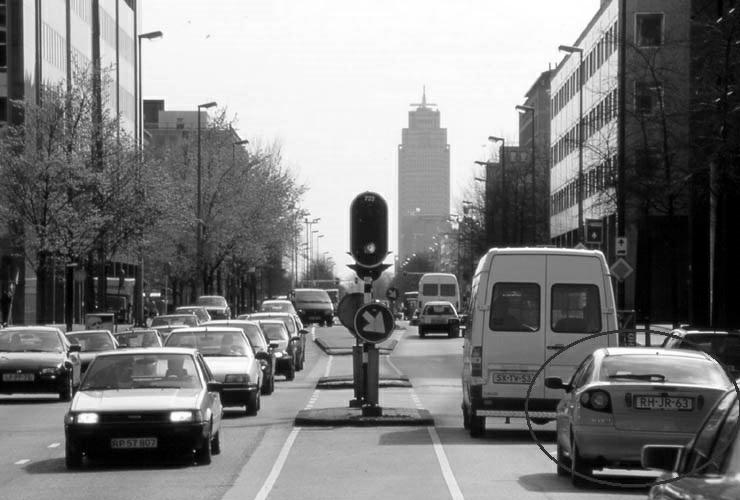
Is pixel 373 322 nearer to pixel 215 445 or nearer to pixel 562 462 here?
pixel 215 445

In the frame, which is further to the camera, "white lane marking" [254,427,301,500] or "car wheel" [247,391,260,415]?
"car wheel" [247,391,260,415]

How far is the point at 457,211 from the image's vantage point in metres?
120

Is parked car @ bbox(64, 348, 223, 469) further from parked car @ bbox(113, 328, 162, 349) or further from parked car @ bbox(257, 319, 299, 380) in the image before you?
parked car @ bbox(257, 319, 299, 380)

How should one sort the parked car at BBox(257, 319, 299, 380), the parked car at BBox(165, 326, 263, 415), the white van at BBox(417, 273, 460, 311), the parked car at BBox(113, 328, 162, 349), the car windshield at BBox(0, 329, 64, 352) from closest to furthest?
1. the parked car at BBox(165, 326, 263, 415)
2. the car windshield at BBox(0, 329, 64, 352)
3. the parked car at BBox(113, 328, 162, 349)
4. the parked car at BBox(257, 319, 299, 380)
5. the white van at BBox(417, 273, 460, 311)

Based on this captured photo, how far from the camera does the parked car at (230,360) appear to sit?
1051 inches

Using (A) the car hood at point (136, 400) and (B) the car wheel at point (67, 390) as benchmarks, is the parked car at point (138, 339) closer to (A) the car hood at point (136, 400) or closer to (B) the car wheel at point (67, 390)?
(B) the car wheel at point (67, 390)

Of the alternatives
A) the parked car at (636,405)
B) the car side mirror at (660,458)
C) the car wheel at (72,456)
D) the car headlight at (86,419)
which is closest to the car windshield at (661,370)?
the parked car at (636,405)

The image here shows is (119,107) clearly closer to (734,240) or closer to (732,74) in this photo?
(734,240)

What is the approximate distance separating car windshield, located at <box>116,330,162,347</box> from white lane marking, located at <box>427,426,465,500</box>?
16.6 meters

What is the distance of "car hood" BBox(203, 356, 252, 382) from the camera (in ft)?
88.1

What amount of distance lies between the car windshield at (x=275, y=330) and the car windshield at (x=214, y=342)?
1236 cm

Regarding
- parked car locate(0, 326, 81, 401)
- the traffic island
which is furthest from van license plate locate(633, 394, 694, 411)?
parked car locate(0, 326, 81, 401)

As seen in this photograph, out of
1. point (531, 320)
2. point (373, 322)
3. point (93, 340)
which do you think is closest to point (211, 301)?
point (93, 340)

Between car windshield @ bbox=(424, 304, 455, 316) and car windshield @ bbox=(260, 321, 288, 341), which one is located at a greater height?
car windshield @ bbox=(260, 321, 288, 341)
